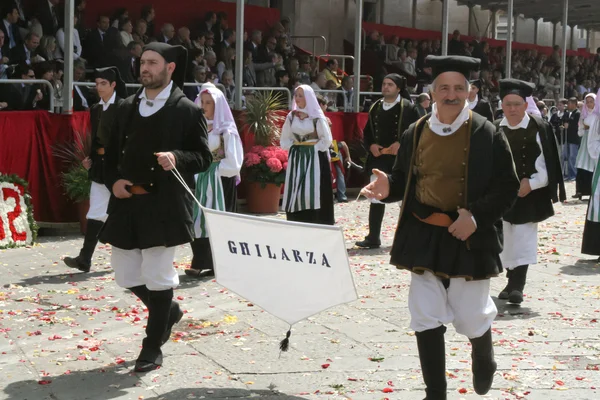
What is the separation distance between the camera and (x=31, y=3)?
14125mm

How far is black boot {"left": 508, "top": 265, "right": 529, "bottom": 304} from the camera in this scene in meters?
7.60

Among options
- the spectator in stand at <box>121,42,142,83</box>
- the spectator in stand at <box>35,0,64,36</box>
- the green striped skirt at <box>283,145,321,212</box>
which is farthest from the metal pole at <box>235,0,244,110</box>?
the green striped skirt at <box>283,145,321,212</box>

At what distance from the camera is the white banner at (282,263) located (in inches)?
197

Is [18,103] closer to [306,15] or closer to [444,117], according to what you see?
[444,117]

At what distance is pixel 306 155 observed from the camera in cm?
1060

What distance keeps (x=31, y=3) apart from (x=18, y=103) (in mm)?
3558

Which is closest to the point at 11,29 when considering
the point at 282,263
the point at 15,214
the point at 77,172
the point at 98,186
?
the point at 77,172

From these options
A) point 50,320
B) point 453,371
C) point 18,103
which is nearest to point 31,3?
point 18,103

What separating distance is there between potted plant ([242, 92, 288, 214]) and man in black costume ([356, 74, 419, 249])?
9.04ft

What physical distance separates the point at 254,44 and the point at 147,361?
507 inches

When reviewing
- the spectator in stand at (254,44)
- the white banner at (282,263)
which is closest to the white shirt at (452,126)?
the white banner at (282,263)

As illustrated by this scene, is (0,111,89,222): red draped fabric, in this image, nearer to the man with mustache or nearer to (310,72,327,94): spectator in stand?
the man with mustache

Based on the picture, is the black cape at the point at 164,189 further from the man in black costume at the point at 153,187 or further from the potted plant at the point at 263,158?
the potted plant at the point at 263,158

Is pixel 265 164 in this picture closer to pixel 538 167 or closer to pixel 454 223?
pixel 538 167
